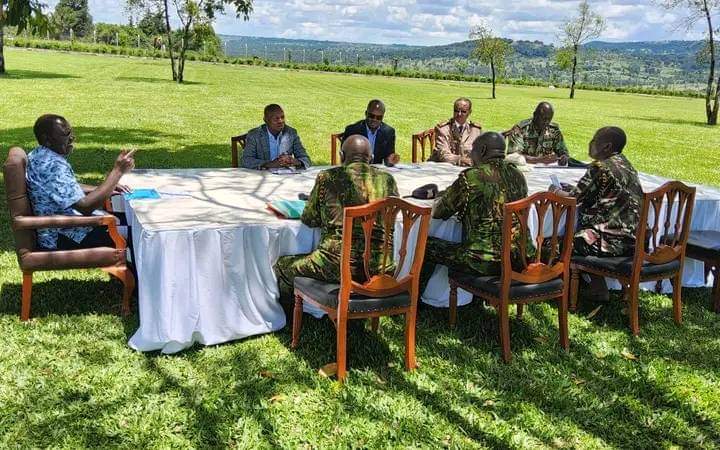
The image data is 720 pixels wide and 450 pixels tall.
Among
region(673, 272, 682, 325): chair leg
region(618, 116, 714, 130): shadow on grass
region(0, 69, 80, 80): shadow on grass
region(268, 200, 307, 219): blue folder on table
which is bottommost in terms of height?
region(673, 272, 682, 325): chair leg

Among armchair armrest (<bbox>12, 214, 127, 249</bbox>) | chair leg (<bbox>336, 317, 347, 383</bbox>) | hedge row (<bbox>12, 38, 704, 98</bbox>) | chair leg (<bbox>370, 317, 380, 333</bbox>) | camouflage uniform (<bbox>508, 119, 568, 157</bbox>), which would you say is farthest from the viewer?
hedge row (<bbox>12, 38, 704, 98</bbox>)

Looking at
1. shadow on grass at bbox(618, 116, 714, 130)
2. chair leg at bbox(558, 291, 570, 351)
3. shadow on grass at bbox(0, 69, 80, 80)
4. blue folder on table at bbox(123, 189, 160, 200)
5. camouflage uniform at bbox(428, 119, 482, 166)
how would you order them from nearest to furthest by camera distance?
chair leg at bbox(558, 291, 570, 351), blue folder on table at bbox(123, 189, 160, 200), camouflage uniform at bbox(428, 119, 482, 166), shadow on grass at bbox(618, 116, 714, 130), shadow on grass at bbox(0, 69, 80, 80)

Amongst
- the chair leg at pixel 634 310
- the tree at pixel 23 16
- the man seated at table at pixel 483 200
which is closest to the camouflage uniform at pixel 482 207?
the man seated at table at pixel 483 200

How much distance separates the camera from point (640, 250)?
4.62 meters

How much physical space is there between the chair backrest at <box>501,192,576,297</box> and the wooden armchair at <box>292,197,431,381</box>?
56 centimetres

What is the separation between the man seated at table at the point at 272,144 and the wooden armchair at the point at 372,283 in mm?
2577

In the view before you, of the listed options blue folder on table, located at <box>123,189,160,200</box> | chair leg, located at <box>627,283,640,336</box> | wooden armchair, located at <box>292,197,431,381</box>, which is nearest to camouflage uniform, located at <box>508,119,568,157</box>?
chair leg, located at <box>627,283,640,336</box>

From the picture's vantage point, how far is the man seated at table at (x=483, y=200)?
13.7 ft

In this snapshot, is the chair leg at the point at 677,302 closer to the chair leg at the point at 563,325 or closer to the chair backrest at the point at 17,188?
the chair leg at the point at 563,325

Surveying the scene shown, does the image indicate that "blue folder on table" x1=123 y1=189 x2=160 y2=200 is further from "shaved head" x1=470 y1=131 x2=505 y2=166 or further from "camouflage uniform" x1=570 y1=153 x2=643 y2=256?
"camouflage uniform" x1=570 y1=153 x2=643 y2=256

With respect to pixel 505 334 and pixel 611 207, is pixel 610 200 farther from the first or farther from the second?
pixel 505 334

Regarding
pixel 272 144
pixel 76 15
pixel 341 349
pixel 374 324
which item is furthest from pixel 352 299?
pixel 76 15

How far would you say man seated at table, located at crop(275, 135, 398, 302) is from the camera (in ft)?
12.7

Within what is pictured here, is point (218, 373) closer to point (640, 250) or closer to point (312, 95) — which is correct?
point (640, 250)
